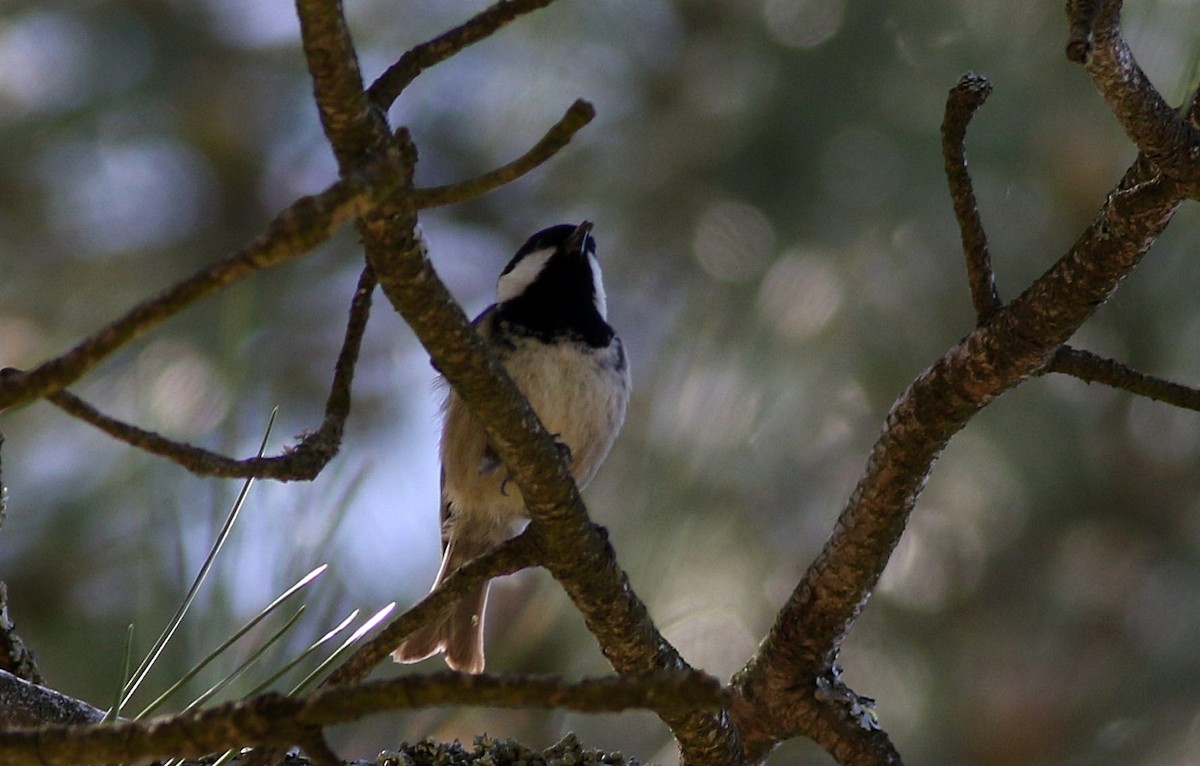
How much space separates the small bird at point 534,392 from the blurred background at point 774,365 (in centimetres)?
9

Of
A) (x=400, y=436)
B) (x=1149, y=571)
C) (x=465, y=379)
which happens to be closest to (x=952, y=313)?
(x=1149, y=571)

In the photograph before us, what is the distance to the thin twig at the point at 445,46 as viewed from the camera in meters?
1.25

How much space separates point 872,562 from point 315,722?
1162 millimetres

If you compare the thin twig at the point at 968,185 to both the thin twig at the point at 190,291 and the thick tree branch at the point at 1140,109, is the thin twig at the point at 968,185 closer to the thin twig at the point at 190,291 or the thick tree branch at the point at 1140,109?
the thick tree branch at the point at 1140,109

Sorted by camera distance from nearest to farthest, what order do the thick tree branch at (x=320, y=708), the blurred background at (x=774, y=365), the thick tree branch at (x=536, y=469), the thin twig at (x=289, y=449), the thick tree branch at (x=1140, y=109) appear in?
1. the thick tree branch at (x=320, y=708)
2. the thin twig at (x=289, y=449)
3. the thick tree branch at (x=536, y=469)
4. the thick tree branch at (x=1140, y=109)
5. the blurred background at (x=774, y=365)

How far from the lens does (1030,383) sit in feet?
8.89

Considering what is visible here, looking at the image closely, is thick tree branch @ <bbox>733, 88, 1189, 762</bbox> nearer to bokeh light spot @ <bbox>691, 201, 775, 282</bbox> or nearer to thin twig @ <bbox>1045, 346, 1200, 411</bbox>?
thin twig @ <bbox>1045, 346, 1200, 411</bbox>

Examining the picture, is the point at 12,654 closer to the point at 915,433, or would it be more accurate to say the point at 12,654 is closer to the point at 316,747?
the point at 316,747

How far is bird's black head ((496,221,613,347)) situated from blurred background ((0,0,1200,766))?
0.30ft

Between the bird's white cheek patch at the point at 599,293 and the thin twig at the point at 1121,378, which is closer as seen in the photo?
the thin twig at the point at 1121,378

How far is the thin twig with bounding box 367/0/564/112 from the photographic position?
1.25 metres

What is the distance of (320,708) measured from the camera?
32.8 inches

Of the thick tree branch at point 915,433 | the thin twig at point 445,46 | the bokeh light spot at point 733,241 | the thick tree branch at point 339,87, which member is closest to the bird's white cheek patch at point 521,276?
the bokeh light spot at point 733,241

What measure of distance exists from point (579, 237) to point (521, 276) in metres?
0.23
